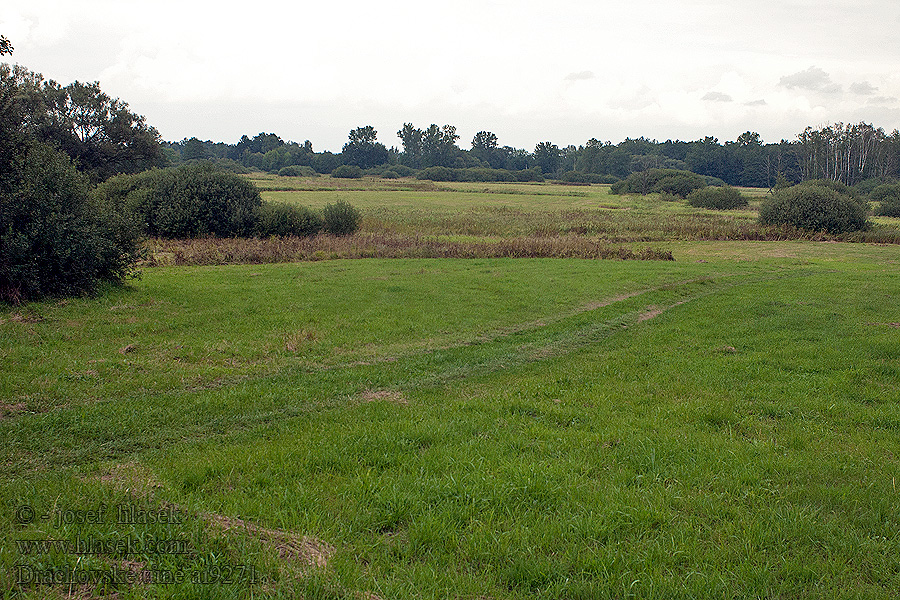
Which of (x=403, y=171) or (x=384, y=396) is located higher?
(x=403, y=171)

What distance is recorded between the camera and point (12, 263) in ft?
43.0

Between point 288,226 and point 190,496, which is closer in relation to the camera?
point 190,496

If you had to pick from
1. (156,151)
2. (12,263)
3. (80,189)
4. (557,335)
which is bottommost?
(557,335)

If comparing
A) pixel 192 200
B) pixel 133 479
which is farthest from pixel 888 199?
pixel 133 479

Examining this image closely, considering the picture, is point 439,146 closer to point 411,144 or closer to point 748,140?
point 411,144

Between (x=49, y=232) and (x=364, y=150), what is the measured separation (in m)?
154

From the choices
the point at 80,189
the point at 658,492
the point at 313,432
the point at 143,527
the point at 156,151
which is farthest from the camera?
the point at 156,151

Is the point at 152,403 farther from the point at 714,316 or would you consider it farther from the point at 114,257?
the point at 714,316

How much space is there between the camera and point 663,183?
99625 millimetres

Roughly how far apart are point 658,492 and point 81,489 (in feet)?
17.3

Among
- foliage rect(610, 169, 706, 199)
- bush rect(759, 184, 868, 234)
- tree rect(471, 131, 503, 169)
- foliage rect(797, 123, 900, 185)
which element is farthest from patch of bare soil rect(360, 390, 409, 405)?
tree rect(471, 131, 503, 169)

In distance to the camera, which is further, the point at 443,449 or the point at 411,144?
the point at 411,144

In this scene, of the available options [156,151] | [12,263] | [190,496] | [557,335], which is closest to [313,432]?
[190,496]

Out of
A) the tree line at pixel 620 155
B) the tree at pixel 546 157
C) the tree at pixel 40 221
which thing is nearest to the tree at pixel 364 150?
the tree line at pixel 620 155
